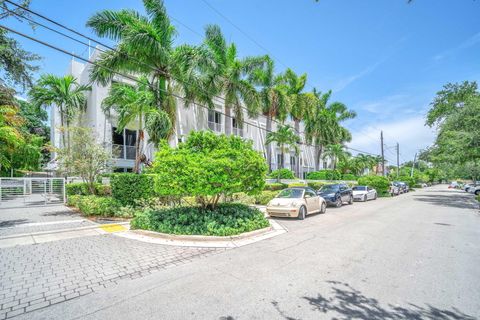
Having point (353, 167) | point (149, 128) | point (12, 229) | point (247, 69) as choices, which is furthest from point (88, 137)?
point (353, 167)

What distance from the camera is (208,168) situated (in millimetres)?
7359

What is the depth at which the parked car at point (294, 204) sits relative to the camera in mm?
10889

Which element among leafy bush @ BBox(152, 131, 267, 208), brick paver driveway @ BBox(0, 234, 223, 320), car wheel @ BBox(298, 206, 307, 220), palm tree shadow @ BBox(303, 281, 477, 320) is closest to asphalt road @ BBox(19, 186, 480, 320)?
palm tree shadow @ BBox(303, 281, 477, 320)

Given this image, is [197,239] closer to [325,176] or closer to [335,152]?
[325,176]

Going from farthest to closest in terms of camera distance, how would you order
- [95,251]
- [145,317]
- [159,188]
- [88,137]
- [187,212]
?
[88,137], [187,212], [159,188], [95,251], [145,317]

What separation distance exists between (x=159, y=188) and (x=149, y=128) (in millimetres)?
6065

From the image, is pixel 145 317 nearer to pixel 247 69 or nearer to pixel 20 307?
pixel 20 307

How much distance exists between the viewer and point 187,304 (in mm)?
3631

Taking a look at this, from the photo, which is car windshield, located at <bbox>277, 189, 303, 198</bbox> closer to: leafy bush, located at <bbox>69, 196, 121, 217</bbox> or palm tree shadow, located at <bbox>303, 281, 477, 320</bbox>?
leafy bush, located at <bbox>69, 196, 121, 217</bbox>

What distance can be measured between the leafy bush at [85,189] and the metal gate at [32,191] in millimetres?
685

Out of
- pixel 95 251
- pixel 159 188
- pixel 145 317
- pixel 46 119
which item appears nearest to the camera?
pixel 145 317

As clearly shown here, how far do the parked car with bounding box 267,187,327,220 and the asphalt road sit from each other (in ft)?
12.8

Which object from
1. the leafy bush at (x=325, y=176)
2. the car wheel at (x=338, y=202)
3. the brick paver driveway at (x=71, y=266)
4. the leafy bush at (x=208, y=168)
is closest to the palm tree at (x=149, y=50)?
the leafy bush at (x=208, y=168)

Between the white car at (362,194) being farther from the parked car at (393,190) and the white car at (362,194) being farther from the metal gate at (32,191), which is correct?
the metal gate at (32,191)
